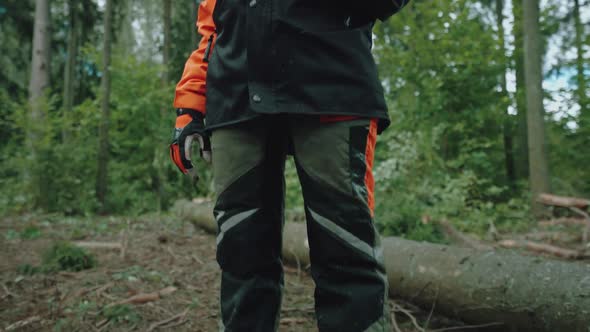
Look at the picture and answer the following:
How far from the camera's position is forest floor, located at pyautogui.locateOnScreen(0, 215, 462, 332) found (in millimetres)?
2260

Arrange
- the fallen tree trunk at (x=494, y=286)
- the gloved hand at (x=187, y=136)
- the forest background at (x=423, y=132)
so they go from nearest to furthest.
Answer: the gloved hand at (x=187, y=136)
the fallen tree trunk at (x=494, y=286)
the forest background at (x=423, y=132)

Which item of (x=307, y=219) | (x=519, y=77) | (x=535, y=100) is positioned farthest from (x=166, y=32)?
(x=307, y=219)

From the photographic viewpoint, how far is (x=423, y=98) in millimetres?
7434

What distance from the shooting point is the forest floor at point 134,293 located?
226 centimetres

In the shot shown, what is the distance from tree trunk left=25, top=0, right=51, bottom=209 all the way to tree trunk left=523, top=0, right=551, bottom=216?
347 inches

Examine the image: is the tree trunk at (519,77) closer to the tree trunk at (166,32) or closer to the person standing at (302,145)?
the person standing at (302,145)

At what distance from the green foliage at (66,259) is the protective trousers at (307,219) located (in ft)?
8.17

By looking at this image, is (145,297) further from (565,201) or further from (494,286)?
(565,201)

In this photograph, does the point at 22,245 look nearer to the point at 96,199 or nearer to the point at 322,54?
the point at 96,199

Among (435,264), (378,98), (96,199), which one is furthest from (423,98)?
(96,199)

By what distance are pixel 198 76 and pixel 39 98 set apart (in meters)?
7.85

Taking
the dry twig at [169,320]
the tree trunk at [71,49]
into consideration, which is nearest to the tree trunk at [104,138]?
the tree trunk at [71,49]

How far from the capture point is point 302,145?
1.34m

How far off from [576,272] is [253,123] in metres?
1.72
